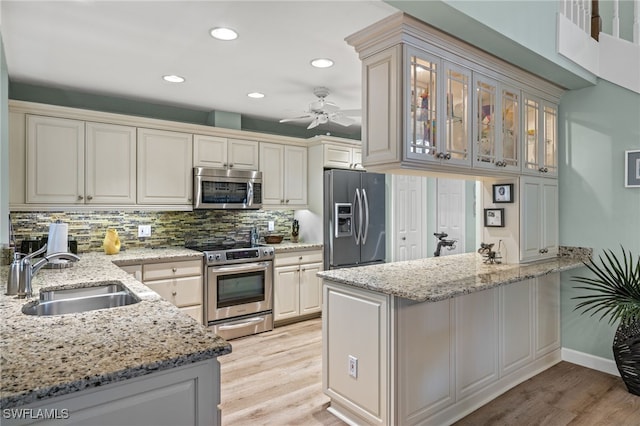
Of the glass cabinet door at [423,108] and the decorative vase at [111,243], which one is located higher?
the glass cabinet door at [423,108]

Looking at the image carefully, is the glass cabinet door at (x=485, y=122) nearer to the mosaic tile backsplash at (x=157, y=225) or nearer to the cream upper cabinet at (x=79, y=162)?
the mosaic tile backsplash at (x=157, y=225)

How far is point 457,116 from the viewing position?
2.36 meters

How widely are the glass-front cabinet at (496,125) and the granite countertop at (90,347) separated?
2052 millimetres

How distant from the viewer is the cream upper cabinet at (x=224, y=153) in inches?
161

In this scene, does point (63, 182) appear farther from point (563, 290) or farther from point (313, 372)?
point (563, 290)

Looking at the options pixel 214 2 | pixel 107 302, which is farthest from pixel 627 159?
pixel 107 302

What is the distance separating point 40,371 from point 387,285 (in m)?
1.60

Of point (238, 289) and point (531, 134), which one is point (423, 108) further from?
point (238, 289)

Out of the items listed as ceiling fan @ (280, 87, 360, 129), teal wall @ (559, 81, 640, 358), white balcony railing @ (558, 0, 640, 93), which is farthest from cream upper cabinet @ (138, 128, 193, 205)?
teal wall @ (559, 81, 640, 358)

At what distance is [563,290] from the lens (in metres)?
3.34

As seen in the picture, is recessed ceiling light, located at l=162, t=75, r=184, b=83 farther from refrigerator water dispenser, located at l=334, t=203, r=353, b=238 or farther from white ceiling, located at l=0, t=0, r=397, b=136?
refrigerator water dispenser, located at l=334, t=203, r=353, b=238

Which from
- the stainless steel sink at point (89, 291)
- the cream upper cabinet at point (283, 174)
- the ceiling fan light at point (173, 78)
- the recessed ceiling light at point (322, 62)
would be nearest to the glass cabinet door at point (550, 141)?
the recessed ceiling light at point (322, 62)

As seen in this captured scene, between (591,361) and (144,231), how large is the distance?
4.41m

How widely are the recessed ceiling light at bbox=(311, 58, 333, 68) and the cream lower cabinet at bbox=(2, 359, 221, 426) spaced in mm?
2448
